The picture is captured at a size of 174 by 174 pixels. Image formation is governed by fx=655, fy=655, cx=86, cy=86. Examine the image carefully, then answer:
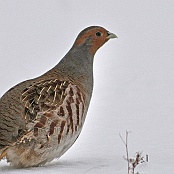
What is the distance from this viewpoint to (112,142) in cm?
704

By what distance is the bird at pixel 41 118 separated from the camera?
213 inches

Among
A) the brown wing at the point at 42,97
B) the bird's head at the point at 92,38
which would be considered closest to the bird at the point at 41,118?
the brown wing at the point at 42,97

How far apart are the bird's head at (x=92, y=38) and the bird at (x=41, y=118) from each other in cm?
58

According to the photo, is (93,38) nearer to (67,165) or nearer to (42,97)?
(42,97)

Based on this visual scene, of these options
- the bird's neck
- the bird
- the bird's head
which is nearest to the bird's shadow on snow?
the bird

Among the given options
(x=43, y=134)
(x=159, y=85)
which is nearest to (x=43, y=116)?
(x=43, y=134)

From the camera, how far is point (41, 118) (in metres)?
5.52

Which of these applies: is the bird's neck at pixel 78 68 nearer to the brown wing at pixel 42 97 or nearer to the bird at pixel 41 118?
the bird at pixel 41 118

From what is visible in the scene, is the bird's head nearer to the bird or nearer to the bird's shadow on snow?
the bird

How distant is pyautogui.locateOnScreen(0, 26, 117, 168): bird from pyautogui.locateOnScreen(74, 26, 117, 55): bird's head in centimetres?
58

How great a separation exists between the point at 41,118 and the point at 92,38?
1494 millimetres

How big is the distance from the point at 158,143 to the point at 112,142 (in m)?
0.52

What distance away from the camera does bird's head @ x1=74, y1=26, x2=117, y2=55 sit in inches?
261

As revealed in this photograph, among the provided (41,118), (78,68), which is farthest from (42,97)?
(78,68)
